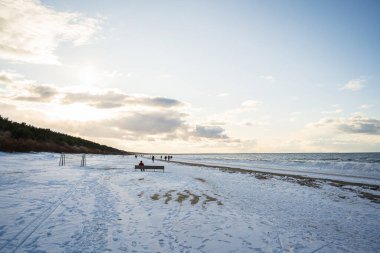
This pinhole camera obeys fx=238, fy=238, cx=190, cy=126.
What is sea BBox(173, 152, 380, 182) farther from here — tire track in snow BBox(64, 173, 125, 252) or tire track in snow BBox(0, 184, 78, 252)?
tire track in snow BBox(0, 184, 78, 252)

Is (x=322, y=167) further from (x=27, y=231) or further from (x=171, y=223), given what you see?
(x=27, y=231)

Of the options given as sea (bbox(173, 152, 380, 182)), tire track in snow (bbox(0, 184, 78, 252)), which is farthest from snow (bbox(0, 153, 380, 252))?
sea (bbox(173, 152, 380, 182))

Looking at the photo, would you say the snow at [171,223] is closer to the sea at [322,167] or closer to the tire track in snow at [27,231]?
the tire track in snow at [27,231]

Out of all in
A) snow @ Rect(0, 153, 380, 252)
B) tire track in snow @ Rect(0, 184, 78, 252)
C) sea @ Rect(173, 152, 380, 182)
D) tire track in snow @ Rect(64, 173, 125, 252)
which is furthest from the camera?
sea @ Rect(173, 152, 380, 182)

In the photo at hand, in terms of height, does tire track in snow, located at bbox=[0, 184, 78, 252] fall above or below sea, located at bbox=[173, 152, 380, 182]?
above

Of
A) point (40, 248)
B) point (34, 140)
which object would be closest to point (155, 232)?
point (40, 248)

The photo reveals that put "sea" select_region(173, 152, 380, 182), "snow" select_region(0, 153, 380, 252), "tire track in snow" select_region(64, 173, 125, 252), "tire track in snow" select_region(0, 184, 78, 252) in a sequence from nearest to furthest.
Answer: "tire track in snow" select_region(0, 184, 78, 252)
"tire track in snow" select_region(64, 173, 125, 252)
"snow" select_region(0, 153, 380, 252)
"sea" select_region(173, 152, 380, 182)

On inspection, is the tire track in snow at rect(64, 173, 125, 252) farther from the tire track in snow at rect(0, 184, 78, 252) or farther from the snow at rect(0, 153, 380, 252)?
the tire track in snow at rect(0, 184, 78, 252)

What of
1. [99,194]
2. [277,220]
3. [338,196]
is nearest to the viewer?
[277,220]

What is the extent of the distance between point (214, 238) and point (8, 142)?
34.8 m

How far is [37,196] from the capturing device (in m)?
10.9

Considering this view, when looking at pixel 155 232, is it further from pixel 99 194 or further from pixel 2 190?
pixel 2 190

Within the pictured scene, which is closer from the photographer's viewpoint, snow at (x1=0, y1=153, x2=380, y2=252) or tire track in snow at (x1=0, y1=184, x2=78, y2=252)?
tire track in snow at (x1=0, y1=184, x2=78, y2=252)

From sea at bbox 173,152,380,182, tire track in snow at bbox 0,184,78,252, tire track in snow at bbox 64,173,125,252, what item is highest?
tire track in snow at bbox 0,184,78,252
